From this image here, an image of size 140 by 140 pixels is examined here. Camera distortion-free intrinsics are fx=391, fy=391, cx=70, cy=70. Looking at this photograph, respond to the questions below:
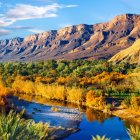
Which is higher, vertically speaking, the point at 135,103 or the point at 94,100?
the point at 94,100

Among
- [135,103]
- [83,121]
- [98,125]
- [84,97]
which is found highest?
[84,97]

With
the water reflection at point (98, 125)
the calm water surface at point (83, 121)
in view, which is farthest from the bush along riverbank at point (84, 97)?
the calm water surface at point (83, 121)

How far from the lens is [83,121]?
7800 centimetres

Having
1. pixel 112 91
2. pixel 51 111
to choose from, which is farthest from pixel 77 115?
pixel 112 91

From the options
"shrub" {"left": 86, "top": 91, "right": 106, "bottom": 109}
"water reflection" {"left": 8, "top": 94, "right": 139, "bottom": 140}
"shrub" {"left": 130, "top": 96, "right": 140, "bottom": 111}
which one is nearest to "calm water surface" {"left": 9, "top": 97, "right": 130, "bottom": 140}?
"water reflection" {"left": 8, "top": 94, "right": 139, "bottom": 140}

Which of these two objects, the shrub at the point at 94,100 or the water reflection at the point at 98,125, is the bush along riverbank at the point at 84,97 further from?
the water reflection at the point at 98,125

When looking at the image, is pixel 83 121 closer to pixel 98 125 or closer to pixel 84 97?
pixel 98 125

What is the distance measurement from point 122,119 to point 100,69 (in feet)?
269

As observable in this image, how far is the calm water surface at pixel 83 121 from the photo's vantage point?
213ft

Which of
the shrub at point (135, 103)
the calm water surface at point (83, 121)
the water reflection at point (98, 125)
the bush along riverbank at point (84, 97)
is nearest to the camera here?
the water reflection at point (98, 125)

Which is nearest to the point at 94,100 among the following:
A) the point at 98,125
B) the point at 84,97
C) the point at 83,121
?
the point at 84,97

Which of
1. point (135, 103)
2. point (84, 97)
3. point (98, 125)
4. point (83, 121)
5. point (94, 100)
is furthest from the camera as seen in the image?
point (84, 97)

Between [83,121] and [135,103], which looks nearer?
[83,121]

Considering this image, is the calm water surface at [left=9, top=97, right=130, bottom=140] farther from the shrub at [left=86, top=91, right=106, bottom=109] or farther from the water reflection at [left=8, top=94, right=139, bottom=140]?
the shrub at [left=86, top=91, right=106, bottom=109]
